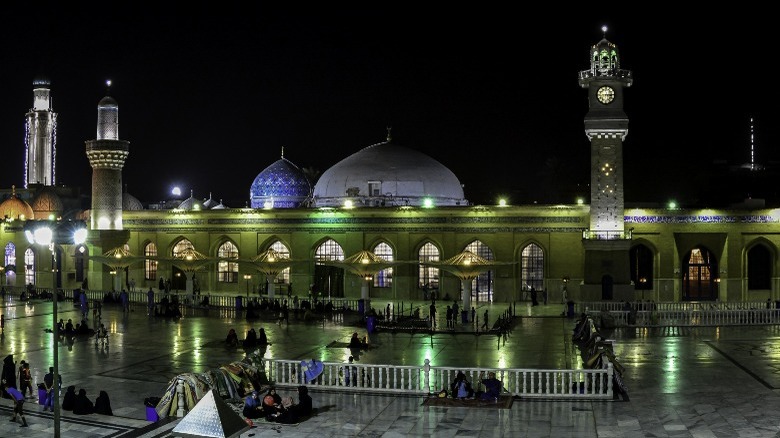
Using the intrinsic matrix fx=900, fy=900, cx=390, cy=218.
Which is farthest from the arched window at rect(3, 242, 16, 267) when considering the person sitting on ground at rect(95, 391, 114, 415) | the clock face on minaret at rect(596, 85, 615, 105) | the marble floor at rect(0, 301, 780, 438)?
the person sitting on ground at rect(95, 391, 114, 415)

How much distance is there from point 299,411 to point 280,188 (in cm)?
4288

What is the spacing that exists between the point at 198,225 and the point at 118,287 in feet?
24.0

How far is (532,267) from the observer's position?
4462cm

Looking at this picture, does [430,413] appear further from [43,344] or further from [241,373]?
[43,344]

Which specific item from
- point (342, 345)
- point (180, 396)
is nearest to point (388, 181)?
point (342, 345)

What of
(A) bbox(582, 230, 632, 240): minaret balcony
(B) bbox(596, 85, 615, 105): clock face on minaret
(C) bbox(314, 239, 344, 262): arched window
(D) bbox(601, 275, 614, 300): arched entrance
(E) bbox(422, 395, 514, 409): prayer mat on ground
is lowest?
(E) bbox(422, 395, 514, 409): prayer mat on ground

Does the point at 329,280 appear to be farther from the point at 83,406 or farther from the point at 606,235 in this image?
the point at 83,406

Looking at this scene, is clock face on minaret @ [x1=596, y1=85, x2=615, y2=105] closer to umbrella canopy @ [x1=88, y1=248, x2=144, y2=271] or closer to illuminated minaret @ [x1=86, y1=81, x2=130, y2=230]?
umbrella canopy @ [x1=88, y1=248, x2=144, y2=271]

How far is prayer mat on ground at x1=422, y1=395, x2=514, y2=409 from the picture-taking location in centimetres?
1873

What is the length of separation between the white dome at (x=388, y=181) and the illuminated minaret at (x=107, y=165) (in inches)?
460

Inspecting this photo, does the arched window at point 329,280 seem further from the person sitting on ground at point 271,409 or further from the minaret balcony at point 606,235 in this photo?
the person sitting on ground at point 271,409

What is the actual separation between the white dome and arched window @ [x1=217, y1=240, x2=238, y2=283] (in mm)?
6178

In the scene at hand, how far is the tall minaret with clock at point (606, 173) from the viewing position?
41.0 meters

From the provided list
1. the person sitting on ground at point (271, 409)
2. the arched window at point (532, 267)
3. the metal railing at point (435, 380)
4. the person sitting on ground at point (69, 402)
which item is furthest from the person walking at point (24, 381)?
the arched window at point (532, 267)
